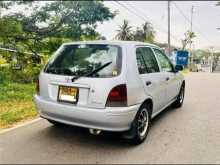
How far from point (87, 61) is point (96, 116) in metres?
0.89

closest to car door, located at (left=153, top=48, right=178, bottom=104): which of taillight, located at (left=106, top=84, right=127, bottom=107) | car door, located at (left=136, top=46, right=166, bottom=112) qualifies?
car door, located at (left=136, top=46, right=166, bottom=112)

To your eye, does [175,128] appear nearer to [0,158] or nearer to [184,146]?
[184,146]

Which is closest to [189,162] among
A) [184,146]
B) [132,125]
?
[184,146]

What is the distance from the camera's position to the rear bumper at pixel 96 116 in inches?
136

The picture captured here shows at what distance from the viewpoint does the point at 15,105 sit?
6277 mm

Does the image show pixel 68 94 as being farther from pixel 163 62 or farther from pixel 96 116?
pixel 163 62

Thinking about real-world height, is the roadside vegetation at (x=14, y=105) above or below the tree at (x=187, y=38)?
below

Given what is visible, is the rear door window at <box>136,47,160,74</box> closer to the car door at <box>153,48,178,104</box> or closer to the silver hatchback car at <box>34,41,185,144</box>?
the silver hatchback car at <box>34,41,185,144</box>

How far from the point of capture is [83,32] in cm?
1073


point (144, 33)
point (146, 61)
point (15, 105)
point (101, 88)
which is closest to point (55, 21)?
point (15, 105)

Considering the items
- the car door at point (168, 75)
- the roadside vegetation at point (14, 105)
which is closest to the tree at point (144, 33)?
the roadside vegetation at point (14, 105)

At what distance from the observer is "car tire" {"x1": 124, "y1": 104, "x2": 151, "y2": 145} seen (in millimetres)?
3827

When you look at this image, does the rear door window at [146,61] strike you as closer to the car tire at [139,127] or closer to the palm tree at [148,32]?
the car tire at [139,127]

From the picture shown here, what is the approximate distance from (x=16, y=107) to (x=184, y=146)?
13.5 ft
